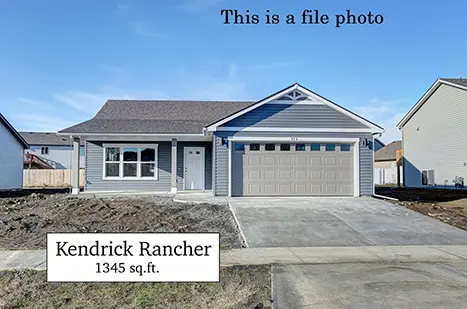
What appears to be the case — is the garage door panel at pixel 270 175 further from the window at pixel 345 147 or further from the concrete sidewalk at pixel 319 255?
the concrete sidewalk at pixel 319 255

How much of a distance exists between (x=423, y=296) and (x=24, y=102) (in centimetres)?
2480

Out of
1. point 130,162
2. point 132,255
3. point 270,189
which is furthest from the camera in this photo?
point 130,162

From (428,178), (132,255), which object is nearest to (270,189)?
(132,255)

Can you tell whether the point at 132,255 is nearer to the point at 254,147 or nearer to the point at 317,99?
the point at 254,147

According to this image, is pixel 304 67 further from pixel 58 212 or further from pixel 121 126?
pixel 58 212

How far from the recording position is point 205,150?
17344 millimetres

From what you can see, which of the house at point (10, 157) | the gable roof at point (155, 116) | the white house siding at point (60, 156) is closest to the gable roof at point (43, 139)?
the white house siding at point (60, 156)

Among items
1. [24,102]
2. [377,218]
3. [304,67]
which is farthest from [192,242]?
[24,102]

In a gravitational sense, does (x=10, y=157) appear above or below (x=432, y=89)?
below

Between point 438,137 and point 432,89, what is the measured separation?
3.14 meters

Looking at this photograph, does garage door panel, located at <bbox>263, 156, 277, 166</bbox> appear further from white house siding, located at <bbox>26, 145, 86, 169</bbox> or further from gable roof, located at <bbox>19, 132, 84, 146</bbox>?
white house siding, located at <bbox>26, 145, 86, 169</bbox>

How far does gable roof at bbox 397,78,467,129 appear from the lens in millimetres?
20500

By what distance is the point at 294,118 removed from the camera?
14.2m

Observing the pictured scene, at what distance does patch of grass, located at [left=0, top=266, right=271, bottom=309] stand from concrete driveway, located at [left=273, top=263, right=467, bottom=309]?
398mm
